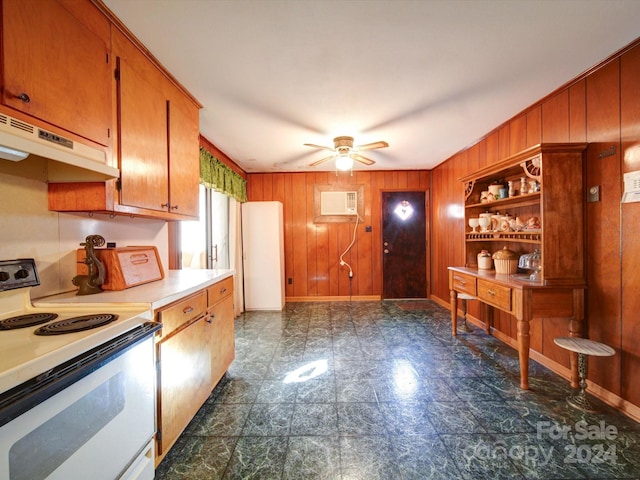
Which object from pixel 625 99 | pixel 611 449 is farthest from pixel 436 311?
pixel 625 99

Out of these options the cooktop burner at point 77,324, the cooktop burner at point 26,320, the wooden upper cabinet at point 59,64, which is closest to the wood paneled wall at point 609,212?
the cooktop burner at point 77,324

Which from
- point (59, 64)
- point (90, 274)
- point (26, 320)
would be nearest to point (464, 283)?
point (90, 274)

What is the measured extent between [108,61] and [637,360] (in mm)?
3556

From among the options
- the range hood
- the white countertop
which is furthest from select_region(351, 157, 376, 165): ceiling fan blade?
the range hood

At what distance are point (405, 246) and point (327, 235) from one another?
56.8 inches

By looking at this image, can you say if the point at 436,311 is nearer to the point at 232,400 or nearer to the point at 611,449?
the point at 611,449

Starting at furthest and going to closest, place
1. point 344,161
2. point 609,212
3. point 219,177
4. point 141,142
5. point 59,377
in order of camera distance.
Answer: point 219,177, point 344,161, point 609,212, point 141,142, point 59,377

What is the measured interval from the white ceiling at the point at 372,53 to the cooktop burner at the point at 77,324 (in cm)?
152

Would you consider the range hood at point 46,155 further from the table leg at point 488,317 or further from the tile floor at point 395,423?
the table leg at point 488,317

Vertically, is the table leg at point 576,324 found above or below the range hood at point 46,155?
below

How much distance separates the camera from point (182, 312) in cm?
149

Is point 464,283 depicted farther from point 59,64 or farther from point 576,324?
point 59,64

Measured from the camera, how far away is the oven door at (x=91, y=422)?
0.67 meters

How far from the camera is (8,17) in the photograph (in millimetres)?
974
